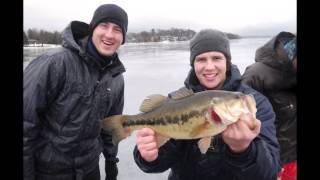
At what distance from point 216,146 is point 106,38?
1404mm

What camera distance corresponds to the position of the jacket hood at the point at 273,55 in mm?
3814

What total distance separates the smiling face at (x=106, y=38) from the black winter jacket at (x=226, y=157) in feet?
2.77

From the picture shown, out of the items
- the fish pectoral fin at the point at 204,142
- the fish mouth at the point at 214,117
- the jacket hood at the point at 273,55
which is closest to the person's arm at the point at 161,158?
the fish pectoral fin at the point at 204,142

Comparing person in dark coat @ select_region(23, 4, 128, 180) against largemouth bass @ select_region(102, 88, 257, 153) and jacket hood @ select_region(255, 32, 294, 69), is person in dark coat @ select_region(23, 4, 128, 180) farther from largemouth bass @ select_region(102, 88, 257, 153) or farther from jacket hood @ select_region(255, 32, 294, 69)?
jacket hood @ select_region(255, 32, 294, 69)

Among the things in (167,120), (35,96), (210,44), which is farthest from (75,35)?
(167,120)

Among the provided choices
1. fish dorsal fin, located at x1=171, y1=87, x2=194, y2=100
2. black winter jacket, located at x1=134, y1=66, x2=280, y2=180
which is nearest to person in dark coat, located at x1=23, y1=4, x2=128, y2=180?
black winter jacket, located at x1=134, y1=66, x2=280, y2=180

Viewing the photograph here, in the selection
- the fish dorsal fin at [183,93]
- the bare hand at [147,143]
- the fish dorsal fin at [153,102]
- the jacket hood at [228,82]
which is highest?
the jacket hood at [228,82]

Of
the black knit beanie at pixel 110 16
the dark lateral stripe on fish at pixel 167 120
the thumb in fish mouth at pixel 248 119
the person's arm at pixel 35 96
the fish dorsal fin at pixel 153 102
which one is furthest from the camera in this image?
the black knit beanie at pixel 110 16

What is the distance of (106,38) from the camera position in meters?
3.59

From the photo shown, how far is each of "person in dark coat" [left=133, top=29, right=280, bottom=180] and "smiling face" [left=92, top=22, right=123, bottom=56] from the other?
0.79m

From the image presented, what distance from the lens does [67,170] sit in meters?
3.52

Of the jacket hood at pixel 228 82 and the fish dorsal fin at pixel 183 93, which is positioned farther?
the jacket hood at pixel 228 82

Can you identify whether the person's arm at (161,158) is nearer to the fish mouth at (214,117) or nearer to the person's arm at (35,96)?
the fish mouth at (214,117)
